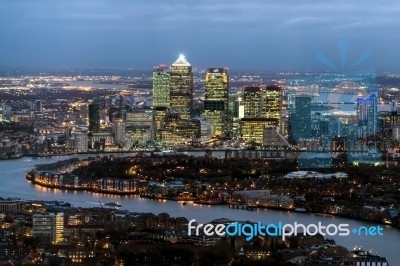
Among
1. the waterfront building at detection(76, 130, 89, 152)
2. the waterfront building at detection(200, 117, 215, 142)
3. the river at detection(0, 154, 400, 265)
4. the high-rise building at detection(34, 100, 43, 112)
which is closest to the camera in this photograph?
the river at detection(0, 154, 400, 265)

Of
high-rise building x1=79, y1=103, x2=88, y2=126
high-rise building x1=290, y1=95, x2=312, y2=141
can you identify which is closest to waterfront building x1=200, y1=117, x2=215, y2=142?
high-rise building x1=290, y1=95, x2=312, y2=141

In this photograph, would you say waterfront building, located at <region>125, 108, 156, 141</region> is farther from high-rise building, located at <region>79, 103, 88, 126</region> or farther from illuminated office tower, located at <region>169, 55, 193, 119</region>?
high-rise building, located at <region>79, 103, 88, 126</region>

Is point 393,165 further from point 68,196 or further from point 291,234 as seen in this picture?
point 291,234

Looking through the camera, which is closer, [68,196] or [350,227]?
[350,227]

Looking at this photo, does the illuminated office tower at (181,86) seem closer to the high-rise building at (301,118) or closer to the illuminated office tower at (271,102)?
the illuminated office tower at (271,102)

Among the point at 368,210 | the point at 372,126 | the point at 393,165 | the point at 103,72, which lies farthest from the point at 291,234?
the point at 103,72
